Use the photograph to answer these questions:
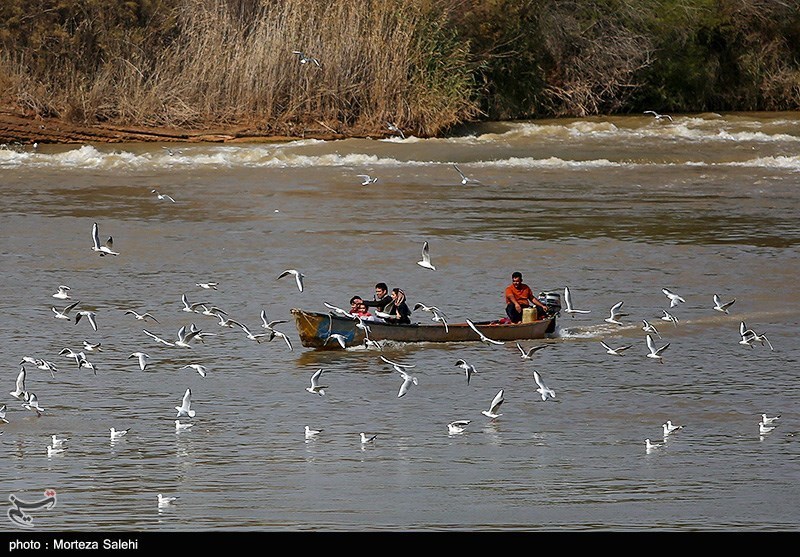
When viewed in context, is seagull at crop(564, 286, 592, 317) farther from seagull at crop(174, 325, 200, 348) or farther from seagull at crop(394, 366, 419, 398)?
seagull at crop(174, 325, 200, 348)

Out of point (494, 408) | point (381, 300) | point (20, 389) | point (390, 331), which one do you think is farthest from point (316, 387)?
point (20, 389)

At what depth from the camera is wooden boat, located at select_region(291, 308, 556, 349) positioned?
1803 cm

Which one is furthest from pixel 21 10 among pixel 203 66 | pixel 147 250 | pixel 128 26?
pixel 147 250

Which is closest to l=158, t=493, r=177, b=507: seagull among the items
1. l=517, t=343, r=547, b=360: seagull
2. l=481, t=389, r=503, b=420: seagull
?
l=481, t=389, r=503, b=420: seagull

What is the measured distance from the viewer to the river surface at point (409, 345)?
41.0 ft

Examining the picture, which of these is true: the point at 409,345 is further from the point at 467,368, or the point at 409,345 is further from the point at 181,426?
the point at 181,426

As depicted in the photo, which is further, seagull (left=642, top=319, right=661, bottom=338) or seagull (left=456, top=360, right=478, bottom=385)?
Answer: seagull (left=642, top=319, right=661, bottom=338)

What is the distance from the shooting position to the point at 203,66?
35938mm

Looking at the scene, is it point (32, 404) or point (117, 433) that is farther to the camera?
point (32, 404)

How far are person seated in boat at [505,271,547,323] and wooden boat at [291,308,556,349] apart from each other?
300 mm

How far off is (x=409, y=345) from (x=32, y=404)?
5294 mm

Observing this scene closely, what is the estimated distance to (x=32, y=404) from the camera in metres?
14.8

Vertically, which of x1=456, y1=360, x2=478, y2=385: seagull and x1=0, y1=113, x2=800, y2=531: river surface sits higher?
x1=456, y1=360, x2=478, y2=385: seagull

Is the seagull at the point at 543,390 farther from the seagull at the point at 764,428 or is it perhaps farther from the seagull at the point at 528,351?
the seagull at the point at 764,428
